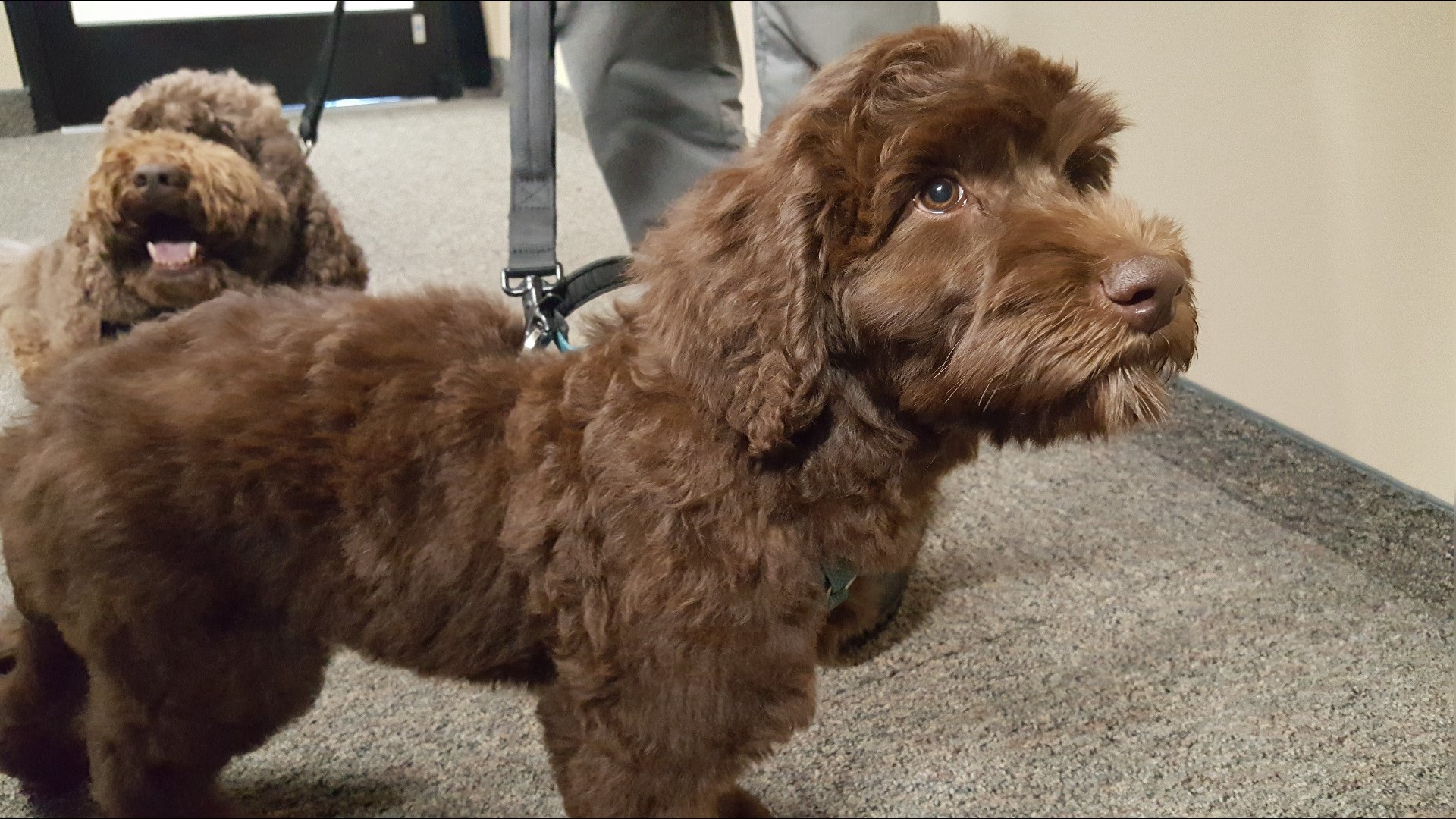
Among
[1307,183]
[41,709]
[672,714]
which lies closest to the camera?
[672,714]

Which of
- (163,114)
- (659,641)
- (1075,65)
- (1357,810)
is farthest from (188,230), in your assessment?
(1357,810)

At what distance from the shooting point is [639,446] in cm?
117

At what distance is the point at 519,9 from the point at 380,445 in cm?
77

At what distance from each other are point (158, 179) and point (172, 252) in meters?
0.13

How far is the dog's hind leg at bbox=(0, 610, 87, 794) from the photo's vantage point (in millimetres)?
1309

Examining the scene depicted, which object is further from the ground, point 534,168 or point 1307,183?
point 534,168

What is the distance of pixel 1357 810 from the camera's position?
5.16 ft

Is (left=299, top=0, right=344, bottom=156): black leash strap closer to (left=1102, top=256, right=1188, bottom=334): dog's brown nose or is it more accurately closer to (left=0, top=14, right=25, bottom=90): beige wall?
(left=0, top=14, right=25, bottom=90): beige wall

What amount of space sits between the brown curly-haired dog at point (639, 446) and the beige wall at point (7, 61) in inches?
12.2

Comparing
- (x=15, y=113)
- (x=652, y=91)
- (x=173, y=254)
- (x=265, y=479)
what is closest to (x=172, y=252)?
(x=173, y=254)

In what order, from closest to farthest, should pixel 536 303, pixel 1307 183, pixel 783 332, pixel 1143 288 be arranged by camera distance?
pixel 1143 288 < pixel 783 332 < pixel 536 303 < pixel 1307 183

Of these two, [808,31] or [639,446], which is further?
[808,31]

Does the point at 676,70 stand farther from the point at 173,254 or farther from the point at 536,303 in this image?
the point at 173,254

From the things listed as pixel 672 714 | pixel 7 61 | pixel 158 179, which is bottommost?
pixel 672 714
